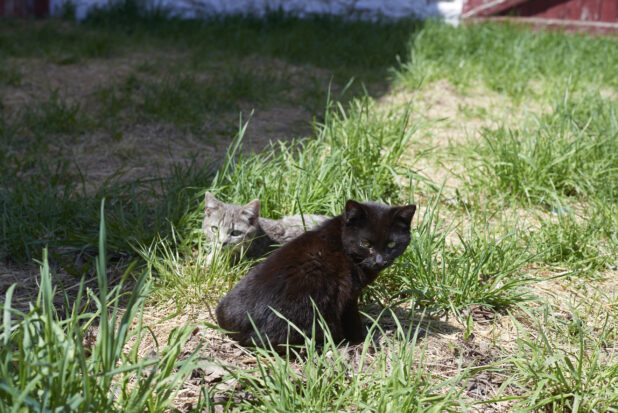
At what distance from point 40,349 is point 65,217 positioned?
1.95 metres

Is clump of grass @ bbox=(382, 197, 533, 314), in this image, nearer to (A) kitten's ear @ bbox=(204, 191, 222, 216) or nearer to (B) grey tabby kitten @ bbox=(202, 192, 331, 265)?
(B) grey tabby kitten @ bbox=(202, 192, 331, 265)

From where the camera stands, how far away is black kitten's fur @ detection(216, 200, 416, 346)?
2395mm

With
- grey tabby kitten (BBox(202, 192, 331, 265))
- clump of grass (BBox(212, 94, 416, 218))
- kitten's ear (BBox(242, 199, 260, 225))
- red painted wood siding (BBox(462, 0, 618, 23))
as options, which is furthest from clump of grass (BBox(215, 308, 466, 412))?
red painted wood siding (BBox(462, 0, 618, 23))

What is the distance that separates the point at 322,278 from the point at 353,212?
34 cm

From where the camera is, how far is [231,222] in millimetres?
3188

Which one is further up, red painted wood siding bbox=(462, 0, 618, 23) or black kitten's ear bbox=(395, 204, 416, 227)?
red painted wood siding bbox=(462, 0, 618, 23)

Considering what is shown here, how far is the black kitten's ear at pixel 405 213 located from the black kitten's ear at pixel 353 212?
156 millimetres

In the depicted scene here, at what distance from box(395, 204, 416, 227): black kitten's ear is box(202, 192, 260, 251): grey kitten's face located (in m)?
0.91

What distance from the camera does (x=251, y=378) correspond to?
83.4 inches

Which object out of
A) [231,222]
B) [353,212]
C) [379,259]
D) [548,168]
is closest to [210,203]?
[231,222]

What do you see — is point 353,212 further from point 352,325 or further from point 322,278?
point 352,325

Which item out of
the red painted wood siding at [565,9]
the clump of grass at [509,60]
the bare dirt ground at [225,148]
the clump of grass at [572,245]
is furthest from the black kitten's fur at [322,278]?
the red painted wood siding at [565,9]

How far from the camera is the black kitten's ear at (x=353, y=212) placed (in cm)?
257

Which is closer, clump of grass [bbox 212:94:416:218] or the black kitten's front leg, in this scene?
the black kitten's front leg
